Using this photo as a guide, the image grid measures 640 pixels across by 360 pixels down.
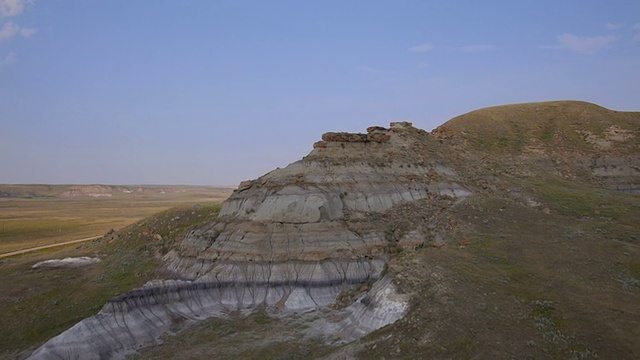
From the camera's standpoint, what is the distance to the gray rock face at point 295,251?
2537cm

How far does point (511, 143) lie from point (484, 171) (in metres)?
14.6

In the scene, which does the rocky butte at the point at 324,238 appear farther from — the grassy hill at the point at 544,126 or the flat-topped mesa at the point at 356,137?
the grassy hill at the point at 544,126

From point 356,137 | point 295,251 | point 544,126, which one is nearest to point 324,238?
point 295,251

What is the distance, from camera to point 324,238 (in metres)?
33.6

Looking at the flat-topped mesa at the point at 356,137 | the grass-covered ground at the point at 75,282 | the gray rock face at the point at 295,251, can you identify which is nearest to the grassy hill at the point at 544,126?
the flat-topped mesa at the point at 356,137

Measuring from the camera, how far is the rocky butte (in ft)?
84.5

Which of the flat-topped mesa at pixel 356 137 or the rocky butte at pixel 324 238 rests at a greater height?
the flat-topped mesa at pixel 356 137

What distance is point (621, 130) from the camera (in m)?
59.8

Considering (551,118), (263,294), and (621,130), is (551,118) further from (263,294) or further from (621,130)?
(263,294)

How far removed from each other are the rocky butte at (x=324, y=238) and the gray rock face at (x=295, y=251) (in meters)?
0.08

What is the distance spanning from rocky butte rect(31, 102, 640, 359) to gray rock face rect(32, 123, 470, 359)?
0.08m

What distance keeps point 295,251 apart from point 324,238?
2.48 m

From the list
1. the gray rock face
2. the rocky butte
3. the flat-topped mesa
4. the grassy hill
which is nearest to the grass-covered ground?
the rocky butte

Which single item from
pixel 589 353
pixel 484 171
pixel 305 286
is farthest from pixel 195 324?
pixel 484 171
